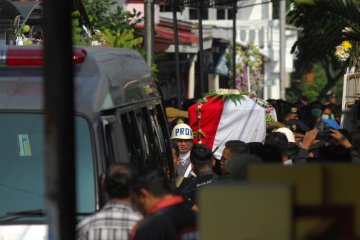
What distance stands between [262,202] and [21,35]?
864 cm

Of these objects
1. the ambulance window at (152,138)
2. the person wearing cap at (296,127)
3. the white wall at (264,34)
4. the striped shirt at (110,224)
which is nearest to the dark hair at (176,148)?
the ambulance window at (152,138)

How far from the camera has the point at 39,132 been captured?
795cm

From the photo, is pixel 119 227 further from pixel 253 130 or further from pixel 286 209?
pixel 253 130

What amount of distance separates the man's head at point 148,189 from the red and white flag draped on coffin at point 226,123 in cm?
811

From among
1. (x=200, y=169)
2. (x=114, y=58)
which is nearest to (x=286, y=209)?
(x=114, y=58)

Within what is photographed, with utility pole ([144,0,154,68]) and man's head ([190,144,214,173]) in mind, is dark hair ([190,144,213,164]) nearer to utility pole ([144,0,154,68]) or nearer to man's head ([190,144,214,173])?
man's head ([190,144,214,173])

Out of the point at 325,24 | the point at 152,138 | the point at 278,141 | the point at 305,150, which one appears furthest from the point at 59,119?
the point at 278,141

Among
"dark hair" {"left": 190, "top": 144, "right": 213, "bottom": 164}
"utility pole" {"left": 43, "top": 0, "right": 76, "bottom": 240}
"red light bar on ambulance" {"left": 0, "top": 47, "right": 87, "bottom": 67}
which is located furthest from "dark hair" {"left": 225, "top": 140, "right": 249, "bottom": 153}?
"utility pole" {"left": 43, "top": 0, "right": 76, "bottom": 240}

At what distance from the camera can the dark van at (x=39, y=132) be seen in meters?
7.61

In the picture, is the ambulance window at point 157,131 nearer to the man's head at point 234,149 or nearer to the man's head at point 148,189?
the man's head at point 234,149

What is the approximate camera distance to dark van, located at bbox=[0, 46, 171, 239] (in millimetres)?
7613

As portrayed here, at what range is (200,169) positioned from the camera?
10.4m

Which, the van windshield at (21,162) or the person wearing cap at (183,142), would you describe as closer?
the van windshield at (21,162)

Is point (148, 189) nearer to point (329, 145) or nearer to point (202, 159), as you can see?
point (329, 145)
